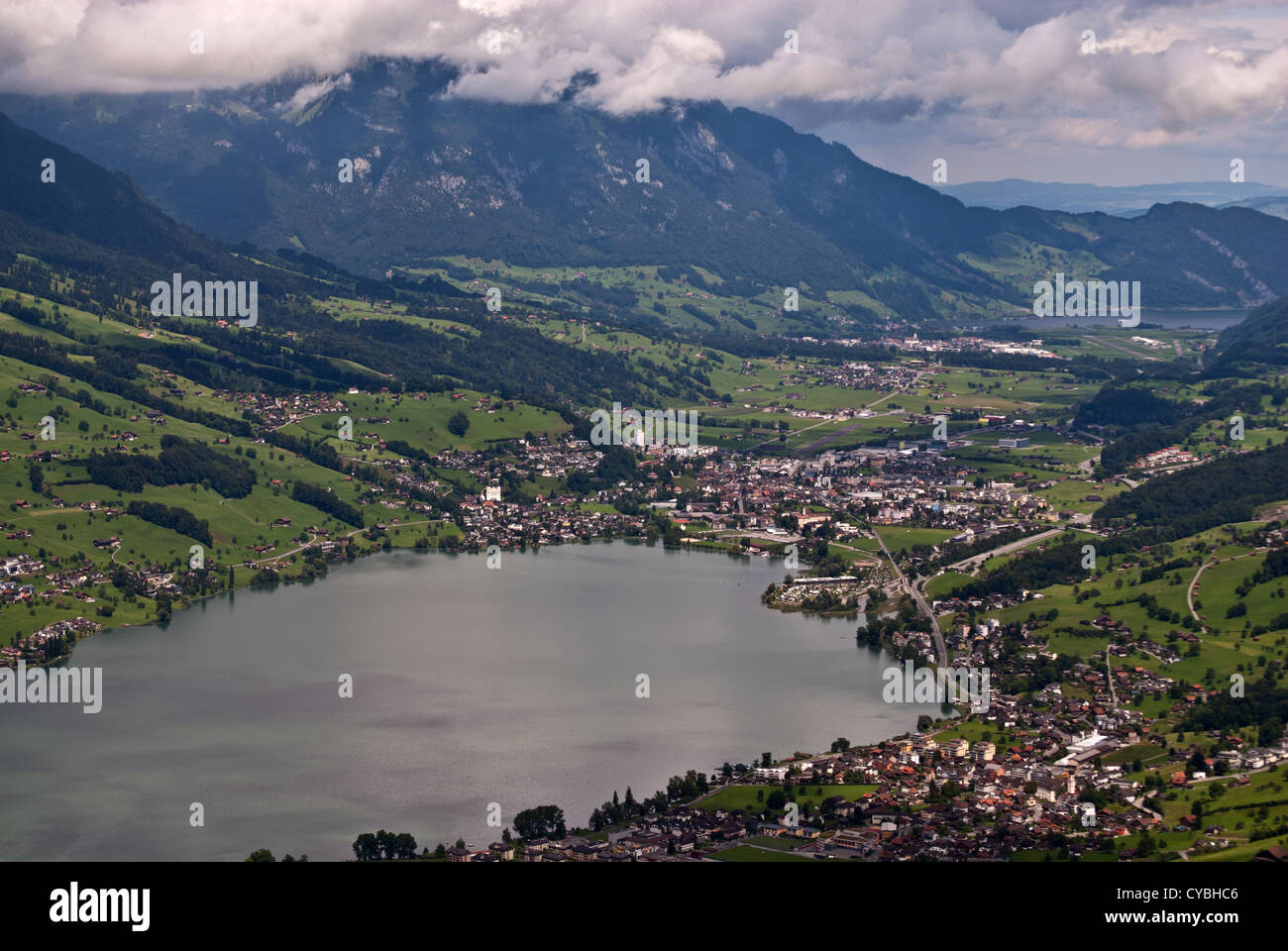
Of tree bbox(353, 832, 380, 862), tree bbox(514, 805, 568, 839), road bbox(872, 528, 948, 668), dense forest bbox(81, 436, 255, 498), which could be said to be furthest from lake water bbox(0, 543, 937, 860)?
dense forest bbox(81, 436, 255, 498)

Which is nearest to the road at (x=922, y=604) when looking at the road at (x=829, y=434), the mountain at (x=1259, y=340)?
the road at (x=829, y=434)

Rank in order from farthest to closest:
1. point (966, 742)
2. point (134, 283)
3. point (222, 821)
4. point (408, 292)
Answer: point (408, 292), point (134, 283), point (966, 742), point (222, 821)

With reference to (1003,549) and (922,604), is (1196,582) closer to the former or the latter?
(922,604)

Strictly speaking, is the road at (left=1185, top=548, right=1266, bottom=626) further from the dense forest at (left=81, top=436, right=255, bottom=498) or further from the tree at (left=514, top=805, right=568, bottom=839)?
the dense forest at (left=81, top=436, right=255, bottom=498)

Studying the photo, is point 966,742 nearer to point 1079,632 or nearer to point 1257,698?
point 1257,698

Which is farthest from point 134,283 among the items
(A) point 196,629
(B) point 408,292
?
(A) point 196,629

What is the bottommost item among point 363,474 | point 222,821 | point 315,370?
point 222,821

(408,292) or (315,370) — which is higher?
(408,292)

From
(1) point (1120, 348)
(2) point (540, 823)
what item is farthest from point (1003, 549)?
(1) point (1120, 348)

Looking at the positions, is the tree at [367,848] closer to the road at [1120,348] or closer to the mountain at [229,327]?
the mountain at [229,327]
